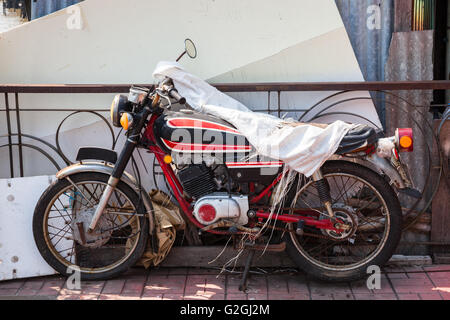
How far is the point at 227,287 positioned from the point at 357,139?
1.51 m

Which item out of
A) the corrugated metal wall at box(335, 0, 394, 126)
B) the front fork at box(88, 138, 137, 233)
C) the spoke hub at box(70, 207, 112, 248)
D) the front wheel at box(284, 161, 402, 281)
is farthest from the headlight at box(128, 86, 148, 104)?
the corrugated metal wall at box(335, 0, 394, 126)

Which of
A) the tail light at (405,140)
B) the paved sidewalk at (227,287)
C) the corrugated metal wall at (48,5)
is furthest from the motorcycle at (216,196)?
the corrugated metal wall at (48,5)

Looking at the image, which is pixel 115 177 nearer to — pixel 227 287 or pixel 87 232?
pixel 87 232

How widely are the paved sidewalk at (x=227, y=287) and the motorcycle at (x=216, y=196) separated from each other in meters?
0.12

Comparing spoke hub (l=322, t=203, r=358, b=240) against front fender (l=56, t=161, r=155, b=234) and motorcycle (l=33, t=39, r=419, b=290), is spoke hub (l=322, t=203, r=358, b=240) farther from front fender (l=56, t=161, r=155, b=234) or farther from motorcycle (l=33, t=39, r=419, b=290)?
front fender (l=56, t=161, r=155, b=234)

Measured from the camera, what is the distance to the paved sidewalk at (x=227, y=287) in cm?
460

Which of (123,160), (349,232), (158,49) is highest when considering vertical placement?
(158,49)

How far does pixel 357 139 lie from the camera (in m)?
4.39

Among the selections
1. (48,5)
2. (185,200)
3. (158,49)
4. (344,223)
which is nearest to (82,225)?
(185,200)

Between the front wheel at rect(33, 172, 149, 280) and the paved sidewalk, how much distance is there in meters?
0.16
